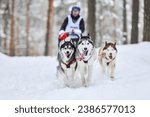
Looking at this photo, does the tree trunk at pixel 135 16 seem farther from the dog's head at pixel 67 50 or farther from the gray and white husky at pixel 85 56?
the dog's head at pixel 67 50

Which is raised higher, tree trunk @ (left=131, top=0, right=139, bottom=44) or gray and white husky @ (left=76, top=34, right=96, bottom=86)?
tree trunk @ (left=131, top=0, right=139, bottom=44)

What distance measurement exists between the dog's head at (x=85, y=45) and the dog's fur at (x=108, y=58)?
1.02 meters

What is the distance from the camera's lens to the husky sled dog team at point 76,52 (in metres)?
10.7

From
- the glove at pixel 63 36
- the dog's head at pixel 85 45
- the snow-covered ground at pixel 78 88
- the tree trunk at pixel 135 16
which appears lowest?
the snow-covered ground at pixel 78 88

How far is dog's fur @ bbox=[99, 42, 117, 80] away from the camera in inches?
455

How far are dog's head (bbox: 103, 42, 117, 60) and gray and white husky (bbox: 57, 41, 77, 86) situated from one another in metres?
1.06

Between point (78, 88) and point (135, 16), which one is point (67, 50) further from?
point (135, 16)

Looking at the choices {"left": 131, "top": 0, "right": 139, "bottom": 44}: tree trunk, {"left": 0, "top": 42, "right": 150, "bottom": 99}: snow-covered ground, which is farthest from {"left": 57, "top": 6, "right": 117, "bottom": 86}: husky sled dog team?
{"left": 131, "top": 0, "right": 139, "bottom": 44}: tree trunk

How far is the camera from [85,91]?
10.1 meters

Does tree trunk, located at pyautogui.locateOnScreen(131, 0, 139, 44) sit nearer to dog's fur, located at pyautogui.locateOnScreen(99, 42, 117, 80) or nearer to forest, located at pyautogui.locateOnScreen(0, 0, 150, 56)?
forest, located at pyautogui.locateOnScreen(0, 0, 150, 56)

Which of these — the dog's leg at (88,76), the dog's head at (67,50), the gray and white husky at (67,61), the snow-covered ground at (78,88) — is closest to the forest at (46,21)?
the snow-covered ground at (78,88)

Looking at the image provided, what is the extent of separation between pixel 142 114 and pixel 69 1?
30808 millimetres

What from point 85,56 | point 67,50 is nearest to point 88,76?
point 85,56

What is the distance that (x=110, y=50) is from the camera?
11562 mm
